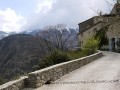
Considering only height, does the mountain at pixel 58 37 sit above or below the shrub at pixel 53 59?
above

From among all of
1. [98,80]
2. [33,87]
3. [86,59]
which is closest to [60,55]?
[86,59]

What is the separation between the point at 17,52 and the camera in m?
103

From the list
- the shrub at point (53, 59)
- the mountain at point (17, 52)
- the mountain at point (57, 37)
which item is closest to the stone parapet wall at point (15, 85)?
the shrub at point (53, 59)

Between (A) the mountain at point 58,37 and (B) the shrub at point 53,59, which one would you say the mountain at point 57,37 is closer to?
(A) the mountain at point 58,37

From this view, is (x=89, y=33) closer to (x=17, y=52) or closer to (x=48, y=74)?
(x=17, y=52)

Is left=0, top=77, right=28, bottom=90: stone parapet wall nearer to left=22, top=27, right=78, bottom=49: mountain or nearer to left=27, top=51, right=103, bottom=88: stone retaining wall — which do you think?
left=27, top=51, right=103, bottom=88: stone retaining wall

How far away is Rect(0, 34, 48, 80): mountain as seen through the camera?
274ft

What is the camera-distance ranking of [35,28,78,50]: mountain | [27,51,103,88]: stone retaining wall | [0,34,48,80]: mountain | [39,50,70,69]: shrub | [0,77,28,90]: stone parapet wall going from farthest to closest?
[0,34,48,80]: mountain, [35,28,78,50]: mountain, [39,50,70,69]: shrub, [27,51,103,88]: stone retaining wall, [0,77,28,90]: stone parapet wall

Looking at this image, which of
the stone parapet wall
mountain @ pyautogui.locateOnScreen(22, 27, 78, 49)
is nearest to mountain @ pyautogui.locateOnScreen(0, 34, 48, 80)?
mountain @ pyautogui.locateOnScreen(22, 27, 78, 49)

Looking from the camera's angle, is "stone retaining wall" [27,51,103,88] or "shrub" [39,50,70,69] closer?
"stone retaining wall" [27,51,103,88]

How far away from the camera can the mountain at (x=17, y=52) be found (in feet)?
274

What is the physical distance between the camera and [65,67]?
21906 mm

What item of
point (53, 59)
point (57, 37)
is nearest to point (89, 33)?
point (57, 37)

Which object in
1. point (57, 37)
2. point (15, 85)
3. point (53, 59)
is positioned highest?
point (57, 37)
